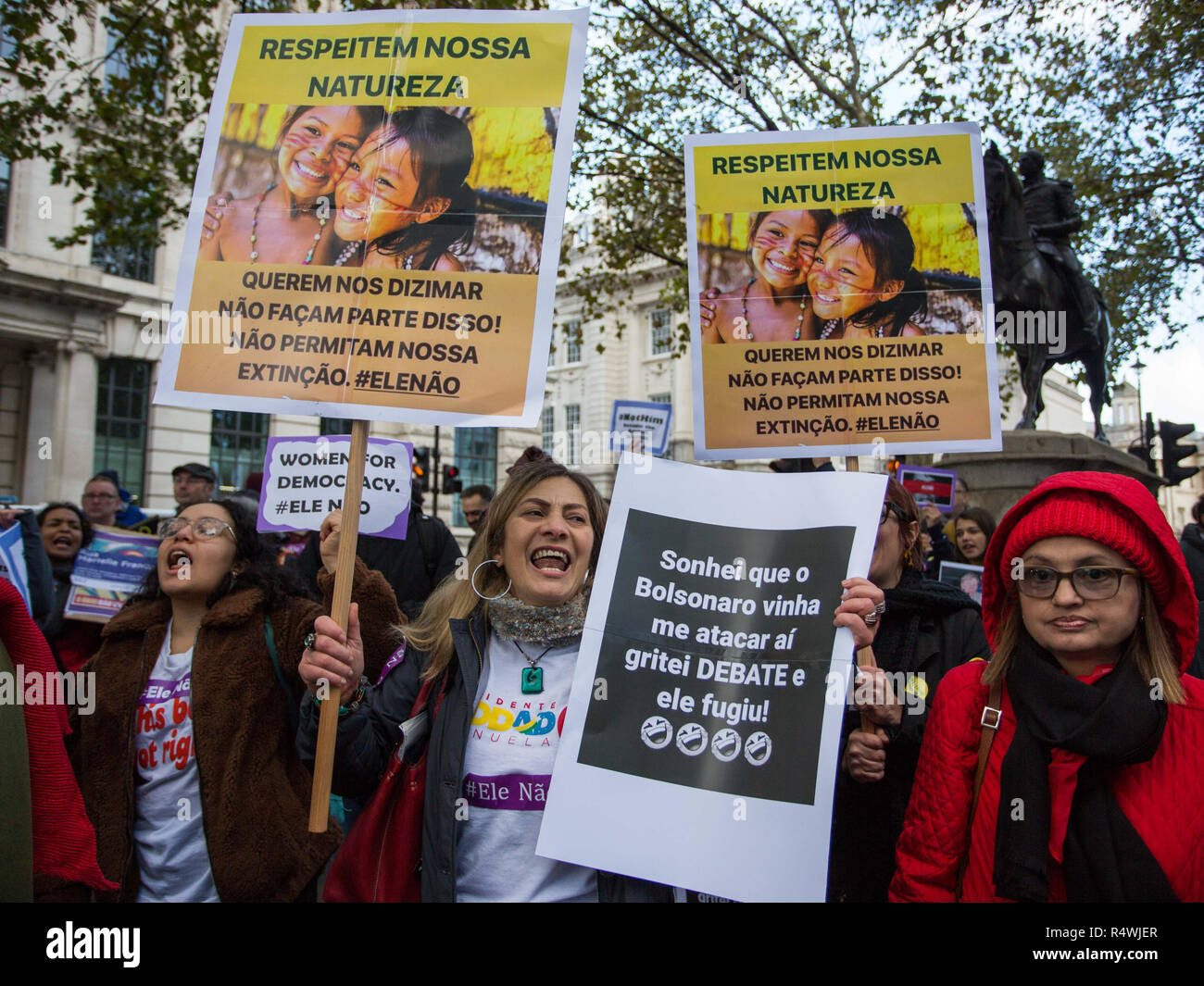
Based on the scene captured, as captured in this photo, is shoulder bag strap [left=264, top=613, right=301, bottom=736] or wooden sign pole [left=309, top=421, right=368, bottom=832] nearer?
wooden sign pole [left=309, top=421, right=368, bottom=832]

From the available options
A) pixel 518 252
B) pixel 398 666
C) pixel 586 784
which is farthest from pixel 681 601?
pixel 518 252

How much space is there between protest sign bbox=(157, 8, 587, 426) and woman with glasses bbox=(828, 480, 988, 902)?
1206 millimetres

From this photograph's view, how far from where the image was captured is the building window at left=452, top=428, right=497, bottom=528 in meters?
27.5

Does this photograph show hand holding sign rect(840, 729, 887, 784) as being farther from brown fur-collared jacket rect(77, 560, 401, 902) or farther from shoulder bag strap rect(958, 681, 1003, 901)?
brown fur-collared jacket rect(77, 560, 401, 902)

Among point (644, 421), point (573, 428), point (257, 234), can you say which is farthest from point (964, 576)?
point (573, 428)

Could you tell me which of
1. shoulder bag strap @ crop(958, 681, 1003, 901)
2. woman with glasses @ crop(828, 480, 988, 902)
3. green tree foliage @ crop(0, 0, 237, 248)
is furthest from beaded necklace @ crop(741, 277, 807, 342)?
green tree foliage @ crop(0, 0, 237, 248)

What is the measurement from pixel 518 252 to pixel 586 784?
143 centimetres

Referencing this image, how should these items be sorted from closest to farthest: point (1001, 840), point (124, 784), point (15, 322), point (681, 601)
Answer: point (1001, 840)
point (681, 601)
point (124, 784)
point (15, 322)

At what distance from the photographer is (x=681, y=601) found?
7.81ft

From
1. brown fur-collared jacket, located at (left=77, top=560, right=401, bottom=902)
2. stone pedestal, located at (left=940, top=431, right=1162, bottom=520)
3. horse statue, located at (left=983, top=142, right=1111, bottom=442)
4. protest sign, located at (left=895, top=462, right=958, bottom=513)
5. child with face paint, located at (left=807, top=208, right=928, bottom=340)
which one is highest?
horse statue, located at (left=983, top=142, right=1111, bottom=442)

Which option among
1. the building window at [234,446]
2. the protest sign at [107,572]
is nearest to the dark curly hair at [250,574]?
the protest sign at [107,572]

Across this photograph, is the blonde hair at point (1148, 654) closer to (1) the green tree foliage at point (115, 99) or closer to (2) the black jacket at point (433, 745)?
(2) the black jacket at point (433, 745)

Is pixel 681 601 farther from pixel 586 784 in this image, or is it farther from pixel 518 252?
pixel 518 252

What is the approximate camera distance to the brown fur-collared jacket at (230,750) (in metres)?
2.74
